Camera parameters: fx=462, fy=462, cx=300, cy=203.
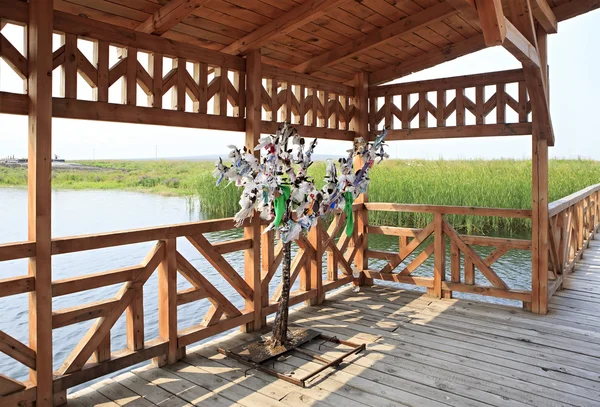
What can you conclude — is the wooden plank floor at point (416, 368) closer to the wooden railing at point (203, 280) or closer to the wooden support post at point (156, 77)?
the wooden railing at point (203, 280)

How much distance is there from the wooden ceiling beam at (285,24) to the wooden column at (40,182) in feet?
4.82

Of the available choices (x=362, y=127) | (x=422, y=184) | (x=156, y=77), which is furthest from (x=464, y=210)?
(x=422, y=184)

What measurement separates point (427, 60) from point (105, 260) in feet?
16.4

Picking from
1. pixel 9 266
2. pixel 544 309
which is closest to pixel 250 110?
pixel 544 309

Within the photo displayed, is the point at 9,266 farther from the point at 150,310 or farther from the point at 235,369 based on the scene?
the point at 235,369

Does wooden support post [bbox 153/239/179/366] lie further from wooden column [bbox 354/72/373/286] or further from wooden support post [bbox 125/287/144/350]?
wooden column [bbox 354/72/373/286]

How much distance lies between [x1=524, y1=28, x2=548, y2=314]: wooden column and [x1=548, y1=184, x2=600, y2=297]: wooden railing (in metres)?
Result: 0.18

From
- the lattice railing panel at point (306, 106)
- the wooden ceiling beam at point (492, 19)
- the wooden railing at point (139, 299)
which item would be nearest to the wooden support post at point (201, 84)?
the lattice railing panel at point (306, 106)

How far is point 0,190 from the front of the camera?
3.88 meters

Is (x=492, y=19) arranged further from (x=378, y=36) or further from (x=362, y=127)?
(x=362, y=127)

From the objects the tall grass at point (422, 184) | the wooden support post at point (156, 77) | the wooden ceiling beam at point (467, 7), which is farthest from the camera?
the tall grass at point (422, 184)

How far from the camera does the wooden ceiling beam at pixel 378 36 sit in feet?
→ 12.2

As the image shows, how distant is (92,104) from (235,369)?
6.06 feet

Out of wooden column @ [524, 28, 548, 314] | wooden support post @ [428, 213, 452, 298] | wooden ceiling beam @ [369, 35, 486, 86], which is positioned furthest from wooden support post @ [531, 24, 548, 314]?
wooden support post @ [428, 213, 452, 298]
